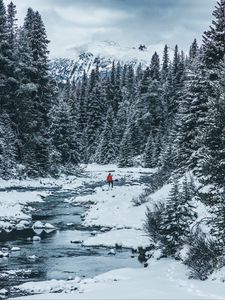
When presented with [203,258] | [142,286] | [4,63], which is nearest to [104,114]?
[4,63]

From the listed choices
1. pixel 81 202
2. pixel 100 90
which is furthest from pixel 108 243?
pixel 100 90

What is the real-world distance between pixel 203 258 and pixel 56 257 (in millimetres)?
6423

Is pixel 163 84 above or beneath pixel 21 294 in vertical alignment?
above

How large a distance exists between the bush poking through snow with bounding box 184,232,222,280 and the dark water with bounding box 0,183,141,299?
11.4 feet

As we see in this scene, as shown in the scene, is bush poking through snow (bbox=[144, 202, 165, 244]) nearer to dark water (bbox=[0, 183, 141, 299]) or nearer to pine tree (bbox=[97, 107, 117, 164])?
dark water (bbox=[0, 183, 141, 299])

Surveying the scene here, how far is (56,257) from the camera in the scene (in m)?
19.0

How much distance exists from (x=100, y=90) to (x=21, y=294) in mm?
86090

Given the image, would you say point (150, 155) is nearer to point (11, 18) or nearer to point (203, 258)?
point (11, 18)

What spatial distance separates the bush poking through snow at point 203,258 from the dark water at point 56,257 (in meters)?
3.47

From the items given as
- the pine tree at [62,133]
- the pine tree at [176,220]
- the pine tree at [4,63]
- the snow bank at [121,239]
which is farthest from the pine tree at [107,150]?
the pine tree at [176,220]

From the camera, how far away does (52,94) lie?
188 feet

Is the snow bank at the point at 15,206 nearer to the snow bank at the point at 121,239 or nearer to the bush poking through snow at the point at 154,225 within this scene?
the snow bank at the point at 121,239

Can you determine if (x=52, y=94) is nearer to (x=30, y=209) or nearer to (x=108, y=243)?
(x=30, y=209)

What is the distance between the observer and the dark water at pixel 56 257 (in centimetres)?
1642
